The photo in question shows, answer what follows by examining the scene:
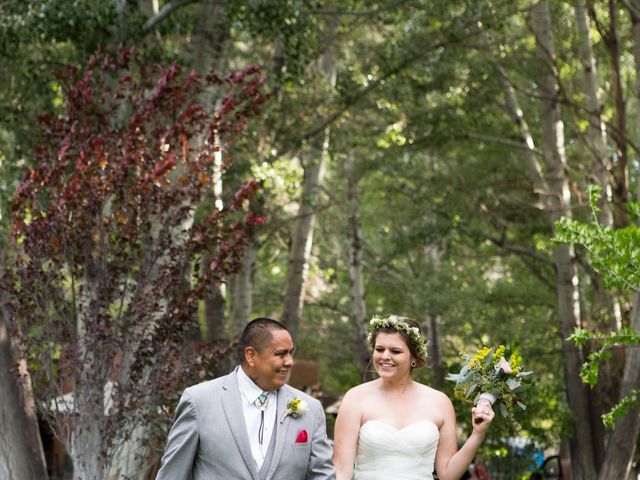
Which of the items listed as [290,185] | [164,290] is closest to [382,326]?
[164,290]

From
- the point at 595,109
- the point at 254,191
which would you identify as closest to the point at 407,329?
the point at 254,191

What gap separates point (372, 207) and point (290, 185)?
19297 mm

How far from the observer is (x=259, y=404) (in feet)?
19.6

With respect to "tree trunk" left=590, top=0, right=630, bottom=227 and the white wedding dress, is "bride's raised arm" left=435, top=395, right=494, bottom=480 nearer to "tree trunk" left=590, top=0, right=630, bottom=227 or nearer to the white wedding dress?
the white wedding dress

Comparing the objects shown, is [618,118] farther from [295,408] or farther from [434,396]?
[295,408]

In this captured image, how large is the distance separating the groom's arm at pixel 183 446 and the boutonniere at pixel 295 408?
47 centimetres

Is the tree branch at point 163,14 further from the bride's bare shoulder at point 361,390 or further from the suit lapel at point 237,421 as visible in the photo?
the suit lapel at point 237,421

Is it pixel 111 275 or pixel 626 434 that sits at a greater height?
pixel 111 275

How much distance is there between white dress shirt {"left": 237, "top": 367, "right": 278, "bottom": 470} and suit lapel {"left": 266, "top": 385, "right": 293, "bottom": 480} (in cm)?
3

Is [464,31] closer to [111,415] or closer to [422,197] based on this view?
[422,197]

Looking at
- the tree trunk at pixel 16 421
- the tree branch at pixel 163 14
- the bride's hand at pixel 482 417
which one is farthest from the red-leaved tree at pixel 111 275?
the bride's hand at pixel 482 417

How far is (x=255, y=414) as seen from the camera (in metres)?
5.95

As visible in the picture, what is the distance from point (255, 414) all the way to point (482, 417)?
5.84 feet

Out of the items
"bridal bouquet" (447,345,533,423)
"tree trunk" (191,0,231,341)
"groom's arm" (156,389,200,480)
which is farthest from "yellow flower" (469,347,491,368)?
"tree trunk" (191,0,231,341)
